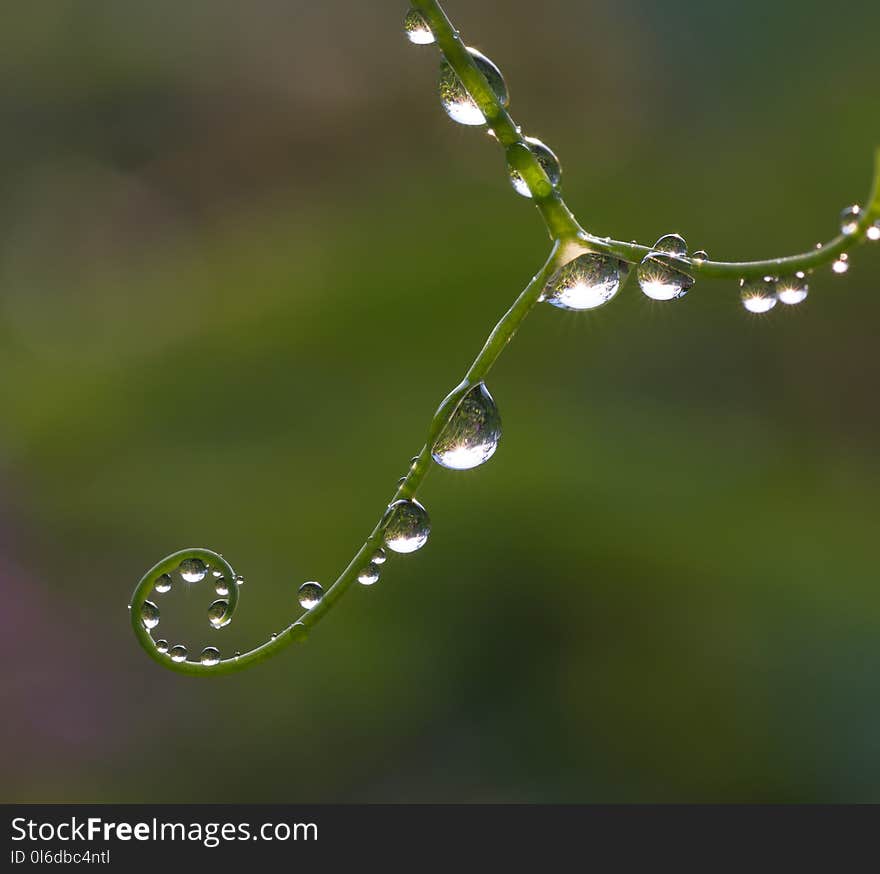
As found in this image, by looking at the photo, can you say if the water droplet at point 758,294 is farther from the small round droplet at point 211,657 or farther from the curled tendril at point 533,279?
the small round droplet at point 211,657

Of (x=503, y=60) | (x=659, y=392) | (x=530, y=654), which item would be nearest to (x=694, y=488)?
(x=659, y=392)

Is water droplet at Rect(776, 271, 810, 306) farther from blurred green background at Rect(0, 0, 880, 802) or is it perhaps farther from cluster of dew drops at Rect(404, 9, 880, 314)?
blurred green background at Rect(0, 0, 880, 802)

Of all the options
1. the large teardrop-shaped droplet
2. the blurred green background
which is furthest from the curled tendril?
the blurred green background

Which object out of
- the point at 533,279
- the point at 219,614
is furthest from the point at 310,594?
the point at 533,279

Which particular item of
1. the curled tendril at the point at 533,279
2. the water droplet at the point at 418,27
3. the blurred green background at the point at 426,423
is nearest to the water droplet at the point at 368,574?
the curled tendril at the point at 533,279

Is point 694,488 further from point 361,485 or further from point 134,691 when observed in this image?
point 134,691

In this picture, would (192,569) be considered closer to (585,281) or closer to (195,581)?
(195,581)

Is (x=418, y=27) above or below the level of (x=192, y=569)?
above
